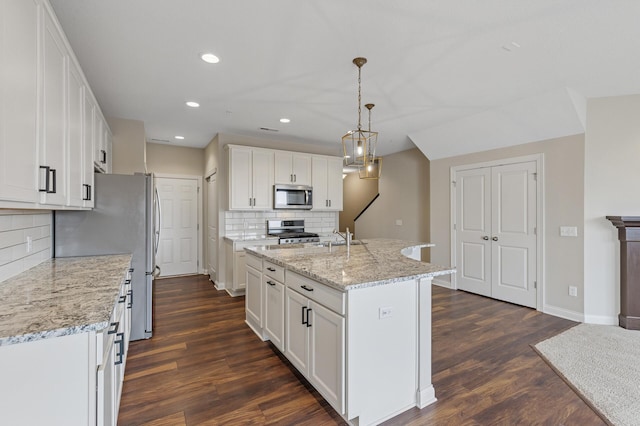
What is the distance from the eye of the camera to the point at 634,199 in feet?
11.5

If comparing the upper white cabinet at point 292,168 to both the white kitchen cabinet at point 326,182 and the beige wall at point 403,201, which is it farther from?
the beige wall at point 403,201

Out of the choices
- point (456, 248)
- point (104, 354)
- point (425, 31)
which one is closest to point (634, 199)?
point (456, 248)

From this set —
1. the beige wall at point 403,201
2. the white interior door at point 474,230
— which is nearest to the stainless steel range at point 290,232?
the beige wall at point 403,201

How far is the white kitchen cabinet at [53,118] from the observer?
5.13 ft

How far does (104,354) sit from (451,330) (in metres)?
3.30

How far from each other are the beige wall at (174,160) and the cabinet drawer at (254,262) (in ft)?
11.8

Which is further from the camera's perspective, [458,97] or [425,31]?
[458,97]

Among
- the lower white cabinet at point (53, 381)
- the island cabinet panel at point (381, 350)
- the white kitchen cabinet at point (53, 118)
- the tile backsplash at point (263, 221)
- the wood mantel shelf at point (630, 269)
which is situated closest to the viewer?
the lower white cabinet at point (53, 381)

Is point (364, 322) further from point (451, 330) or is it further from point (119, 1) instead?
point (119, 1)

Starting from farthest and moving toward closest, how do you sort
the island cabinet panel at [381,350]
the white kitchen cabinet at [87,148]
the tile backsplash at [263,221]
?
the tile backsplash at [263,221]
the white kitchen cabinet at [87,148]
the island cabinet panel at [381,350]

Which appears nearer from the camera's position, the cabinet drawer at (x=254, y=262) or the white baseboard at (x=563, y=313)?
the cabinet drawer at (x=254, y=262)

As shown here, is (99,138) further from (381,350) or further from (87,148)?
(381,350)

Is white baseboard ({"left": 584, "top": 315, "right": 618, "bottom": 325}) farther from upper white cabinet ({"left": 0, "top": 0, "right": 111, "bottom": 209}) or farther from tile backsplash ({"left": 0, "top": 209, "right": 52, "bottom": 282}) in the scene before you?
tile backsplash ({"left": 0, "top": 209, "right": 52, "bottom": 282})

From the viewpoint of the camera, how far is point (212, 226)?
18.5 ft
